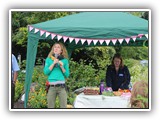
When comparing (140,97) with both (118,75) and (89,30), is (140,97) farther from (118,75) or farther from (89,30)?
(89,30)

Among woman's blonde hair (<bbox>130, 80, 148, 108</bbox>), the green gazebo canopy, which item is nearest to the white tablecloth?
woman's blonde hair (<bbox>130, 80, 148, 108</bbox>)

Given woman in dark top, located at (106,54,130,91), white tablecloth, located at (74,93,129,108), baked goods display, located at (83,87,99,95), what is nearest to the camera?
white tablecloth, located at (74,93,129,108)

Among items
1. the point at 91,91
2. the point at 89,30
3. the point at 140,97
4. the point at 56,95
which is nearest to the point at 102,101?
the point at 91,91

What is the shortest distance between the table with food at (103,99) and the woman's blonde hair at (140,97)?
78mm

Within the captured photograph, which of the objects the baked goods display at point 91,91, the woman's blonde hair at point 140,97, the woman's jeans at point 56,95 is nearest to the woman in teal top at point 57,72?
the woman's jeans at point 56,95

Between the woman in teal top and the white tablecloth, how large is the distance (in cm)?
30

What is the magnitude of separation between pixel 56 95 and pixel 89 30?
3.71 feet

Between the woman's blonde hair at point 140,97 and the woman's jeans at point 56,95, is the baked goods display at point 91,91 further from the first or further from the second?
the woman's blonde hair at point 140,97

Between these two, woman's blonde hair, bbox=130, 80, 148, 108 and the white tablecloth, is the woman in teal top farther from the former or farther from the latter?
woman's blonde hair, bbox=130, 80, 148, 108

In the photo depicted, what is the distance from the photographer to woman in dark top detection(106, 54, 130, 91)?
11.4 meters

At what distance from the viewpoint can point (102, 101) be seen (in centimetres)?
1103

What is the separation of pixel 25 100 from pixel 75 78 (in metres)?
0.87

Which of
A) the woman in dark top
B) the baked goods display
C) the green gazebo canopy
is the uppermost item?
the green gazebo canopy
